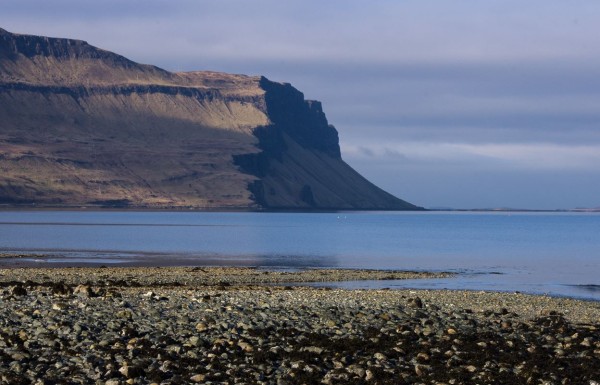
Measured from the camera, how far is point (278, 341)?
85.7 feet

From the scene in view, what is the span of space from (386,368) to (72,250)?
244ft

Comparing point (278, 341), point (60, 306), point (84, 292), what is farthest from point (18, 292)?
point (278, 341)

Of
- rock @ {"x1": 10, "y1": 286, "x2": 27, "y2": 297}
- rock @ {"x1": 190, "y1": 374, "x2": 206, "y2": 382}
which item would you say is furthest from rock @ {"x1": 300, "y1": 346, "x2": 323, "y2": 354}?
rock @ {"x1": 10, "y1": 286, "x2": 27, "y2": 297}

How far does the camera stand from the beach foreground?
75.9 ft

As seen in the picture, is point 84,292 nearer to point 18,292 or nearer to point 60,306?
point 18,292

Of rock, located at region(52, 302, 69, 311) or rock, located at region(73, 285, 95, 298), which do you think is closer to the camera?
rock, located at region(52, 302, 69, 311)

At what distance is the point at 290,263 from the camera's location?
82.1 meters

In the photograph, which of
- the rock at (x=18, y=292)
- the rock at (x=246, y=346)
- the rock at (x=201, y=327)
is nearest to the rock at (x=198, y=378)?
the rock at (x=246, y=346)

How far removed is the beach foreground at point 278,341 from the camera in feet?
75.9

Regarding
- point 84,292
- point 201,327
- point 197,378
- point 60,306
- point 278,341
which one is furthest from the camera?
point 84,292


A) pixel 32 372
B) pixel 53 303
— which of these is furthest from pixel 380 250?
pixel 32 372

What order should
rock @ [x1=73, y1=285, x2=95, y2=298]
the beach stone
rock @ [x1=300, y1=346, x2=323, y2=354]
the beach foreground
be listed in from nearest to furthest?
the beach stone < the beach foreground < rock @ [x1=300, y1=346, x2=323, y2=354] < rock @ [x1=73, y1=285, x2=95, y2=298]

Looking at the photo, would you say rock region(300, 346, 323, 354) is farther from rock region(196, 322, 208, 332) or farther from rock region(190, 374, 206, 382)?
rock region(190, 374, 206, 382)

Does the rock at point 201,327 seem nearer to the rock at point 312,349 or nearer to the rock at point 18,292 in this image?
the rock at point 312,349
